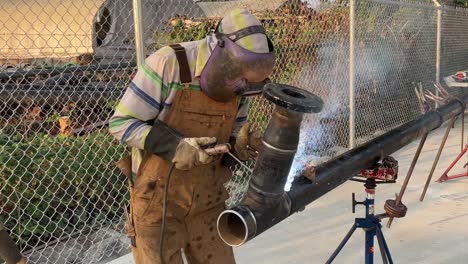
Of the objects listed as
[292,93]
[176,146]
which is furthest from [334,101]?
[292,93]

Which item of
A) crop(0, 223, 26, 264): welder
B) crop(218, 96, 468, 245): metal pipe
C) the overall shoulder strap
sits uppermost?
the overall shoulder strap

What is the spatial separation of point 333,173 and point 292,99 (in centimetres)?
65

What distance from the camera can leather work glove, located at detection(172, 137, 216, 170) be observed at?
1806 millimetres

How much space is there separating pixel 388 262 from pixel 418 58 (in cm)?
730

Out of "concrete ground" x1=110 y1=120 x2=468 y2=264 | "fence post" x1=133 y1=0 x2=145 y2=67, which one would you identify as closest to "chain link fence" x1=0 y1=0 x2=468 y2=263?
"fence post" x1=133 y1=0 x2=145 y2=67

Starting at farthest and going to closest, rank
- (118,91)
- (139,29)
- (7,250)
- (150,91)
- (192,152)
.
→ (118,91) → (139,29) → (150,91) → (192,152) → (7,250)

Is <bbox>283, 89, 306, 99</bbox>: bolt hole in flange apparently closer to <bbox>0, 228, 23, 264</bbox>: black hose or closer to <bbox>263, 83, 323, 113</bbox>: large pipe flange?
<bbox>263, 83, 323, 113</bbox>: large pipe flange

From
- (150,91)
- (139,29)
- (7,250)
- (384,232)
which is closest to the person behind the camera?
(7,250)

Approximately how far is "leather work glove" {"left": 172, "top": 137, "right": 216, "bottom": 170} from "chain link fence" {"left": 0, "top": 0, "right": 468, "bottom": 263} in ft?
1.58

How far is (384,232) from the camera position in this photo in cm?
411

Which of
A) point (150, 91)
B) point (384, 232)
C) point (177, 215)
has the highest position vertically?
point (150, 91)

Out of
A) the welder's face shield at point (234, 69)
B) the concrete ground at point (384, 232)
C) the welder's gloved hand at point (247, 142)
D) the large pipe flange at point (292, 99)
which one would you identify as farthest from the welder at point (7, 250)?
the concrete ground at point (384, 232)

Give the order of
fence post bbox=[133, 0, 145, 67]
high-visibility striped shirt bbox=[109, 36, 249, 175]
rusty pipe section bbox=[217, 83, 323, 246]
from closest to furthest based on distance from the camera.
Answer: rusty pipe section bbox=[217, 83, 323, 246]
high-visibility striped shirt bbox=[109, 36, 249, 175]
fence post bbox=[133, 0, 145, 67]

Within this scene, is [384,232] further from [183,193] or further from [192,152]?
[192,152]
